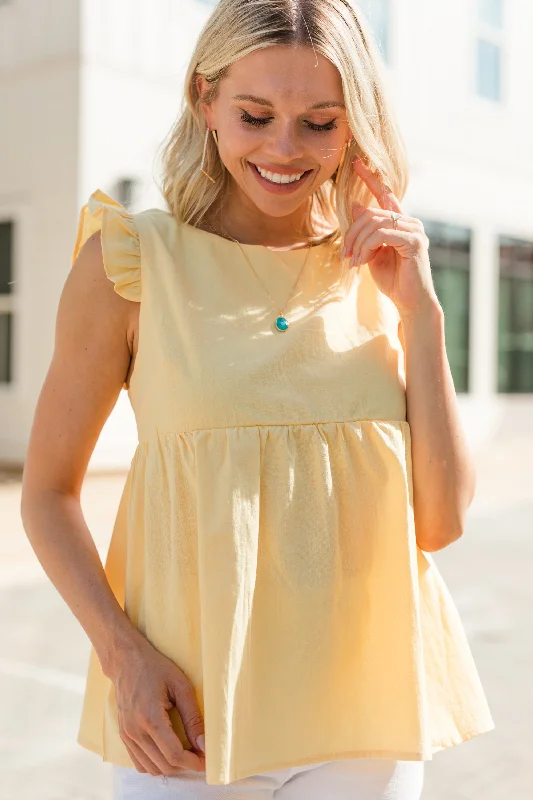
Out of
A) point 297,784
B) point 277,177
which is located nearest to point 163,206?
point 277,177

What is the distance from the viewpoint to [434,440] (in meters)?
1.63

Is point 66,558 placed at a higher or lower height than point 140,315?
lower

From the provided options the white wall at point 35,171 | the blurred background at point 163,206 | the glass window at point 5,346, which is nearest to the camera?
the blurred background at point 163,206

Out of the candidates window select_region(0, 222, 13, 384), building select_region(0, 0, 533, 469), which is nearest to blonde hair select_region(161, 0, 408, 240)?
building select_region(0, 0, 533, 469)

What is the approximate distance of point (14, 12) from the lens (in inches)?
406

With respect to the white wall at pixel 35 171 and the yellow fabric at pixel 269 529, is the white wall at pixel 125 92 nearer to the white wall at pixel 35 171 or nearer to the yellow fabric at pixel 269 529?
the white wall at pixel 35 171

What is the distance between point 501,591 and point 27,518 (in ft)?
16.4

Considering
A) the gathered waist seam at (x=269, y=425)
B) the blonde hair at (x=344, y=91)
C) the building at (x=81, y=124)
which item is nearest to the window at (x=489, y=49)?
the building at (x=81, y=124)

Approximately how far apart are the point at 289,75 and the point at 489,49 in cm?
1307

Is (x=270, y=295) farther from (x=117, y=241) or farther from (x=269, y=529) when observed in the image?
(x=269, y=529)

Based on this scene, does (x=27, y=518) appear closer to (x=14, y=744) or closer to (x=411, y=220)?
(x=411, y=220)

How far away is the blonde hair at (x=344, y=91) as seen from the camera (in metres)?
1.62

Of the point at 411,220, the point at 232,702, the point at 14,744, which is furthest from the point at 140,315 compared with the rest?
the point at 14,744

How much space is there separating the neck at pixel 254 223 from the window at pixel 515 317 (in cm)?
1278
